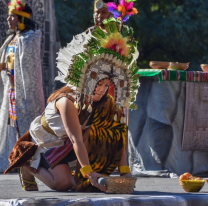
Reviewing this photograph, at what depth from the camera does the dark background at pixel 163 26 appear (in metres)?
17.9

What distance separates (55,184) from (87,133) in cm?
42

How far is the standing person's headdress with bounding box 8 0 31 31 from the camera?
7.90 metres

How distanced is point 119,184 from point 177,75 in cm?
231

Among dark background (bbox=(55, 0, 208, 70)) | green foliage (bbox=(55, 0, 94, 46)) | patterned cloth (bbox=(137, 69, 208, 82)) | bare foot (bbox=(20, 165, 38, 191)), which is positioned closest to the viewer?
bare foot (bbox=(20, 165, 38, 191))

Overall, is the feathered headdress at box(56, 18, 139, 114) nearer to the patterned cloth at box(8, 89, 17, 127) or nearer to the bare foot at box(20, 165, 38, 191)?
the bare foot at box(20, 165, 38, 191)

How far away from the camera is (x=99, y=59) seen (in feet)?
17.0

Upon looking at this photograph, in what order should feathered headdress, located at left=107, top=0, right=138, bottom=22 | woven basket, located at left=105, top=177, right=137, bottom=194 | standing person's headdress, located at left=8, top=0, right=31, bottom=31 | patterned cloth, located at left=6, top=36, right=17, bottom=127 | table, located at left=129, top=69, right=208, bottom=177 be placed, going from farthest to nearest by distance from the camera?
patterned cloth, located at left=6, top=36, right=17, bottom=127 → standing person's headdress, located at left=8, top=0, right=31, bottom=31 → table, located at left=129, top=69, right=208, bottom=177 → feathered headdress, located at left=107, top=0, right=138, bottom=22 → woven basket, located at left=105, top=177, right=137, bottom=194

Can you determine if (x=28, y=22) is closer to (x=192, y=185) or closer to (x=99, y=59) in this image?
(x=99, y=59)

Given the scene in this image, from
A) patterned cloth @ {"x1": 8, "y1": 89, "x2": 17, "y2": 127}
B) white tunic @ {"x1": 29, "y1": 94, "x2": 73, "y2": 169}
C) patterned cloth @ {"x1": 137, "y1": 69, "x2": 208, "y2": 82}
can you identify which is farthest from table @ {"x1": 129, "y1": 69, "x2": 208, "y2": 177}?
white tunic @ {"x1": 29, "y1": 94, "x2": 73, "y2": 169}

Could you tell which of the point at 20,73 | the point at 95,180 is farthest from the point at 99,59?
the point at 20,73

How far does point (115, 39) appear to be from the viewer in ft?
17.2

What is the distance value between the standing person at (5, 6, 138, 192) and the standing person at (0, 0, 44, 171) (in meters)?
2.45

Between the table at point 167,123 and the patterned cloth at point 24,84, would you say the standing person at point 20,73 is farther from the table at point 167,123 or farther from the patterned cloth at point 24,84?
the table at point 167,123

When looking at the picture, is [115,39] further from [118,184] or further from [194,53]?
[194,53]
